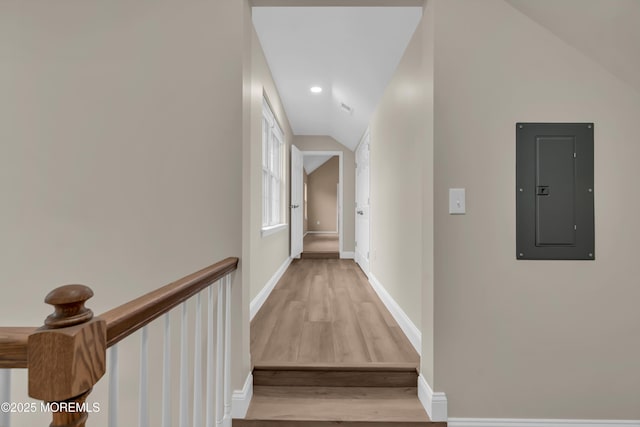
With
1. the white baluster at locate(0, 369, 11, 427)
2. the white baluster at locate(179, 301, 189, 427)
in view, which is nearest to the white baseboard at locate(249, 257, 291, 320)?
the white baluster at locate(179, 301, 189, 427)

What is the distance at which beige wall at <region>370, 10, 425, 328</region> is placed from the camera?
2135 mm

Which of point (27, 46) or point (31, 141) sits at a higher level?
point (27, 46)

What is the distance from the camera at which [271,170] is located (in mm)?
3898

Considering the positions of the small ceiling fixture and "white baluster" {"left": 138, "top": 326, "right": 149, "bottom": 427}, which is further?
the small ceiling fixture

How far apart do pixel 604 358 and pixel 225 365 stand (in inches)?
77.4

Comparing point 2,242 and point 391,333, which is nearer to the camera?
point 2,242

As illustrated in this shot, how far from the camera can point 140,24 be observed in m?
1.65

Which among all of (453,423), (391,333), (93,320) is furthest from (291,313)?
(93,320)

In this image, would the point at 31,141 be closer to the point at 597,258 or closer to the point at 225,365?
the point at 225,365

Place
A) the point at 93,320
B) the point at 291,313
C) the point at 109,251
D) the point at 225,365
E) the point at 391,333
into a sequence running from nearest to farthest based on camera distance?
the point at 93,320, the point at 225,365, the point at 109,251, the point at 391,333, the point at 291,313

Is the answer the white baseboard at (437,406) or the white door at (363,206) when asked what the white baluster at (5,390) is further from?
the white door at (363,206)

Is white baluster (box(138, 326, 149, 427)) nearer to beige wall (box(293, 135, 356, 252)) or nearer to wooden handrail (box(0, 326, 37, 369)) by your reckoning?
wooden handrail (box(0, 326, 37, 369))

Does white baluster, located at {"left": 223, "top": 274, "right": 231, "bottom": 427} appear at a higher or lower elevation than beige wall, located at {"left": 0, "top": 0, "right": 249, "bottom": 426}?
lower

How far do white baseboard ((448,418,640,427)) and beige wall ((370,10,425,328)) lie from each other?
24.7 inches
